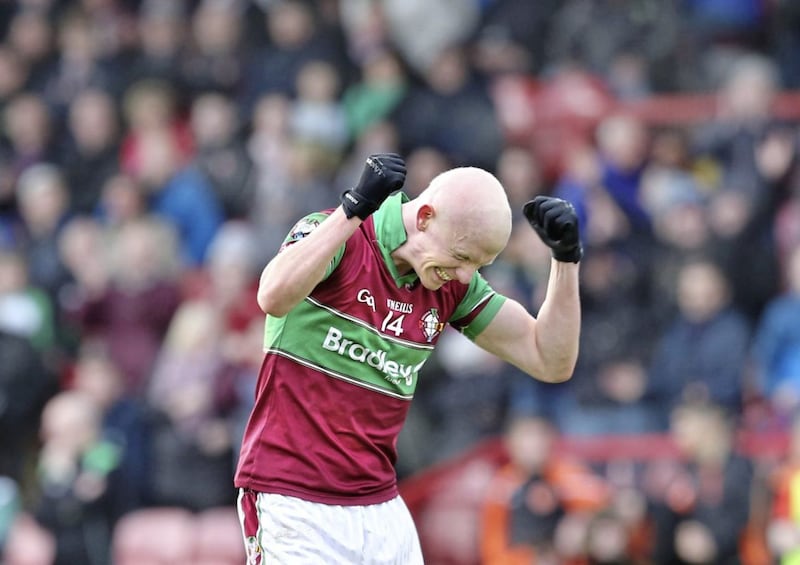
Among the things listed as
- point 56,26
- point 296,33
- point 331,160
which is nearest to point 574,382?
point 331,160

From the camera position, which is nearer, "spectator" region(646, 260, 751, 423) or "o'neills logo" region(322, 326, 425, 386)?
"o'neills logo" region(322, 326, 425, 386)

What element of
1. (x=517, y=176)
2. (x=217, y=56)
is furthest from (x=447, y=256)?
(x=217, y=56)

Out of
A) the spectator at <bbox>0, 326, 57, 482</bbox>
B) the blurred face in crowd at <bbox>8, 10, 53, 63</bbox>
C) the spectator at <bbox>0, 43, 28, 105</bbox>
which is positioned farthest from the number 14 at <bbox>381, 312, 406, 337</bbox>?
the blurred face in crowd at <bbox>8, 10, 53, 63</bbox>

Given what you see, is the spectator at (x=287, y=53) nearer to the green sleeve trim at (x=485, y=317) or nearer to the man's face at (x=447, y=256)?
the green sleeve trim at (x=485, y=317)

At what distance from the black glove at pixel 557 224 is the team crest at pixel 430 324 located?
544 mm

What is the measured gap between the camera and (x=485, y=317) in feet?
20.8

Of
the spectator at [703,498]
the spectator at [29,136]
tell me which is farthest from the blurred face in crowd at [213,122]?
the spectator at [703,498]

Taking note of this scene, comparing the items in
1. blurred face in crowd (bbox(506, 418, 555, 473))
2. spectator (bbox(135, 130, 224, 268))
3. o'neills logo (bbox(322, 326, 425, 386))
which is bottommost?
blurred face in crowd (bbox(506, 418, 555, 473))

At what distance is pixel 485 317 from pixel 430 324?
13.3 inches

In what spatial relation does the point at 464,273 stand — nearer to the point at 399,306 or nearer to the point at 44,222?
the point at 399,306

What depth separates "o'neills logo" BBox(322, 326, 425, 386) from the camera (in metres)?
5.85

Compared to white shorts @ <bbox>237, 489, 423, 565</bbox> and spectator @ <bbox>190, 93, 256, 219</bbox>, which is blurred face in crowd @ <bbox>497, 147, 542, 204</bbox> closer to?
spectator @ <bbox>190, 93, 256, 219</bbox>

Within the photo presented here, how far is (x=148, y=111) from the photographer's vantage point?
1591cm

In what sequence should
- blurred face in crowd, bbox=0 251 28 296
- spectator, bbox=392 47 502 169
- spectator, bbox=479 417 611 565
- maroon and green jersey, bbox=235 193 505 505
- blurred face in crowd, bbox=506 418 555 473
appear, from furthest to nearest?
spectator, bbox=392 47 502 169 → blurred face in crowd, bbox=0 251 28 296 → blurred face in crowd, bbox=506 418 555 473 → spectator, bbox=479 417 611 565 → maroon and green jersey, bbox=235 193 505 505
